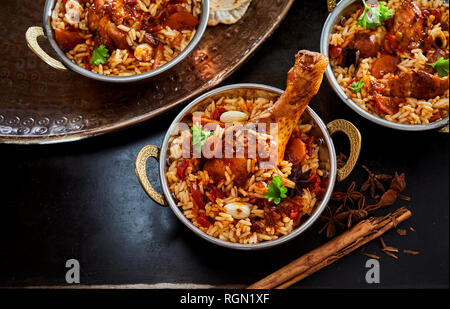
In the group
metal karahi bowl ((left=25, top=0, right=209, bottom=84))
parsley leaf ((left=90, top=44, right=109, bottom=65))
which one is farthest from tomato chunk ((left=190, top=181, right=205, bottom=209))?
parsley leaf ((left=90, top=44, right=109, bottom=65))

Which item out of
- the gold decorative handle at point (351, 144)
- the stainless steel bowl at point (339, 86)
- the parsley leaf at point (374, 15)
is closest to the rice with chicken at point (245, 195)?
the gold decorative handle at point (351, 144)

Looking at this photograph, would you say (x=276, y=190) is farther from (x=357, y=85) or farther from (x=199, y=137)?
(x=357, y=85)

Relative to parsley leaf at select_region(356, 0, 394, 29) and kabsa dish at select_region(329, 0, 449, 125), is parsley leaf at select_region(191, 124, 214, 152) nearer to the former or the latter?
kabsa dish at select_region(329, 0, 449, 125)

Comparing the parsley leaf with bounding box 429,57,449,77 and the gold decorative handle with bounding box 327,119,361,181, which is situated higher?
the parsley leaf with bounding box 429,57,449,77

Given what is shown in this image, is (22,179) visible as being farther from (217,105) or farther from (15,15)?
(217,105)

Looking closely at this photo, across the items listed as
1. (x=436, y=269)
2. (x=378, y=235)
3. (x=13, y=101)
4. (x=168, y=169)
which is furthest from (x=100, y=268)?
(x=436, y=269)

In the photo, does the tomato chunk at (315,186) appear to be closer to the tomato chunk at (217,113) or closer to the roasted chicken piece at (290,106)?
the roasted chicken piece at (290,106)

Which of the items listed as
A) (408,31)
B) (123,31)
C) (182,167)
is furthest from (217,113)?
(408,31)
